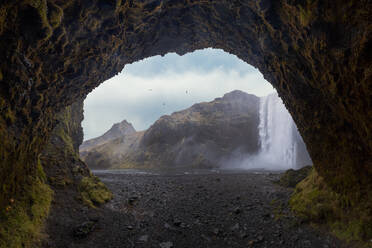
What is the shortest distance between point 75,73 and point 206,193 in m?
11.3

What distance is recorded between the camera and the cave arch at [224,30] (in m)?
5.38

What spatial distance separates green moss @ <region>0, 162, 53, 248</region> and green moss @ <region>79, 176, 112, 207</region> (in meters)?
2.21

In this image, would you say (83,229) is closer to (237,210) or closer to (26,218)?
Result: (26,218)

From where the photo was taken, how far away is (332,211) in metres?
8.01

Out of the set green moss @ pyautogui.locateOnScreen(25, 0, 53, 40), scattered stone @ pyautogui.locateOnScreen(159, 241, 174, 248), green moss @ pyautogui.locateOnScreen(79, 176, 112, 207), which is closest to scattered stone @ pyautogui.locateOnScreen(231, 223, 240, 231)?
scattered stone @ pyautogui.locateOnScreen(159, 241, 174, 248)

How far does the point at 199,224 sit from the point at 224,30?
39.3 feet

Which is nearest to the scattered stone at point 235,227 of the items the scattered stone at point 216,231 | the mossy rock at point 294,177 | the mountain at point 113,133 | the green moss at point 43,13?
the scattered stone at point 216,231

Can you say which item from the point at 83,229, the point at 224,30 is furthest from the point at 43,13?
the point at 224,30

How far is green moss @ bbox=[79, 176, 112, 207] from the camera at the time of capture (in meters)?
10.9

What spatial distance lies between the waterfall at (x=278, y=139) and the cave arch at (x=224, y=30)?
4390 centimetres

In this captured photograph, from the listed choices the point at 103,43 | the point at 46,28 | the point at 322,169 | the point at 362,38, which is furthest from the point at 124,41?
the point at 322,169

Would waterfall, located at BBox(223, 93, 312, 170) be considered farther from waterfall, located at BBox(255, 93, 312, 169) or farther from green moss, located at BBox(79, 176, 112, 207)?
green moss, located at BBox(79, 176, 112, 207)

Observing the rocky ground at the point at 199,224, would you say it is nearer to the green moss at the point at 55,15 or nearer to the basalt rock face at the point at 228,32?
the basalt rock face at the point at 228,32

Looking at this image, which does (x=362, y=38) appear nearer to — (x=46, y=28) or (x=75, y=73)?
(x=46, y=28)
